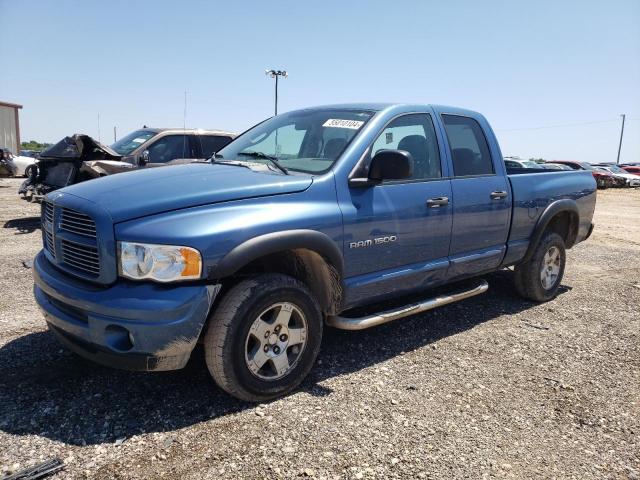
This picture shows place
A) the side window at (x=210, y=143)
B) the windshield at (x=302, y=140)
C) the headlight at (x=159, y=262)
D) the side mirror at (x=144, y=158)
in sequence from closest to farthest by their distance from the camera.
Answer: the headlight at (x=159, y=262)
the windshield at (x=302, y=140)
the side mirror at (x=144, y=158)
the side window at (x=210, y=143)

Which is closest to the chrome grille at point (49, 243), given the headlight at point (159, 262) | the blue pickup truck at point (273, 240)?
the blue pickup truck at point (273, 240)

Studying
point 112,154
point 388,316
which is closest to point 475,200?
point 388,316

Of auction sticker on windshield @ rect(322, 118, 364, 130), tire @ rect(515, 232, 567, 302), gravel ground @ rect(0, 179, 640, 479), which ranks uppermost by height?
auction sticker on windshield @ rect(322, 118, 364, 130)

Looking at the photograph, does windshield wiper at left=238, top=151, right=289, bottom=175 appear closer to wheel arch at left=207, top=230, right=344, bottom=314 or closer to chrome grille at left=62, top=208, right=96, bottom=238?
wheel arch at left=207, top=230, right=344, bottom=314

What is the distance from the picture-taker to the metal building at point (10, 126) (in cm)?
3525

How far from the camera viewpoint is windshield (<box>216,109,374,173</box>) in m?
3.63

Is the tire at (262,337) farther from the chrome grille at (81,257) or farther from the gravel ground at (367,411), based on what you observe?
the chrome grille at (81,257)

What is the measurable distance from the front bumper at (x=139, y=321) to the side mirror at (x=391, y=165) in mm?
1368

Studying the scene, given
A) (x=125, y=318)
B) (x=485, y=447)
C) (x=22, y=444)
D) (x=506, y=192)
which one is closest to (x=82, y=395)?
(x=22, y=444)

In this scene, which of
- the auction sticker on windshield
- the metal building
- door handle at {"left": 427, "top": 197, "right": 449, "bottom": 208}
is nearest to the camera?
the auction sticker on windshield

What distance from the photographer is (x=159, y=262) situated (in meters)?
2.64

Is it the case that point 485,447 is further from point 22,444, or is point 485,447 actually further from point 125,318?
point 22,444

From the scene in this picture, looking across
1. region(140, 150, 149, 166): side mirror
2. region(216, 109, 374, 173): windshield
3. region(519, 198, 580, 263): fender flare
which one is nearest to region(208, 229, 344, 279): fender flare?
region(216, 109, 374, 173): windshield

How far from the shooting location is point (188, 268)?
2.66 metres
